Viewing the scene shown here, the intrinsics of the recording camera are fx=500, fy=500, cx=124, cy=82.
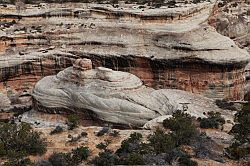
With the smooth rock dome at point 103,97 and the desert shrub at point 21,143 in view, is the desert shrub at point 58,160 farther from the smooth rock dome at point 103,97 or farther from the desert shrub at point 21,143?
the smooth rock dome at point 103,97

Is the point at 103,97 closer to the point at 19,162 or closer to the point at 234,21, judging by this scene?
the point at 19,162

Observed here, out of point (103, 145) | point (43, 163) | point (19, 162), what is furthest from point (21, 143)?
point (103, 145)

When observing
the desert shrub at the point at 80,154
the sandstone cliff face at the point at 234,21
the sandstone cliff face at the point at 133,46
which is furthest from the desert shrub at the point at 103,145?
the sandstone cliff face at the point at 234,21

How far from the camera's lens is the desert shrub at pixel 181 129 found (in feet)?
63.4

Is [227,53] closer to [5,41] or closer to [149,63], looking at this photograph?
[149,63]

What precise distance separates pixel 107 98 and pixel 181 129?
993cm

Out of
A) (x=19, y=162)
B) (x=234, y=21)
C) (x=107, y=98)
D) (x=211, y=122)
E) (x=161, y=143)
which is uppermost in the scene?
(x=234, y=21)

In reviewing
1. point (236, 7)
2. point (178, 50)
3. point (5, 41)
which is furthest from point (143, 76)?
point (236, 7)

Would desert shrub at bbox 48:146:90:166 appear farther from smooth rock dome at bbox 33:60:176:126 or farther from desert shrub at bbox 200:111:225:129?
smooth rock dome at bbox 33:60:176:126

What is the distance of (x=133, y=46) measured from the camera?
34.7 meters

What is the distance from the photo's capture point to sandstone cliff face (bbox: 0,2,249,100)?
3319cm

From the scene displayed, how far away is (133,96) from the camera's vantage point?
96.8 ft

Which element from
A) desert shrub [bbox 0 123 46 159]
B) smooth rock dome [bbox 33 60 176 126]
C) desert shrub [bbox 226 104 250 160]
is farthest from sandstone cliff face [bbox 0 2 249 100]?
desert shrub [bbox 0 123 46 159]

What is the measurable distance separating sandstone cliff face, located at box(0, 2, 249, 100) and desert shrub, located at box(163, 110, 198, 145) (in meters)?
11.4
